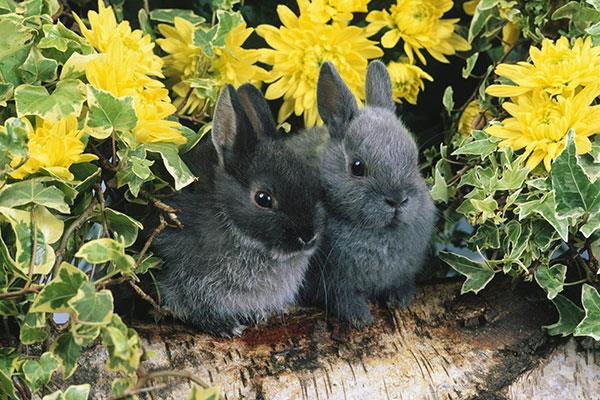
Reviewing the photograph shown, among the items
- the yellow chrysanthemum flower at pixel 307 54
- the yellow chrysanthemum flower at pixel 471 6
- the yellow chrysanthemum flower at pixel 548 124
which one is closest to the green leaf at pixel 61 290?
the yellow chrysanthemum flower at pixel 307 54

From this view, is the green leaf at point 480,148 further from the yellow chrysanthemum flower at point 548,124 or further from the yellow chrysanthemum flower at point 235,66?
the yellow chrysanthemum flower at point 235,66

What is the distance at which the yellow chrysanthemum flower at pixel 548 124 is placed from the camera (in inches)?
56.1

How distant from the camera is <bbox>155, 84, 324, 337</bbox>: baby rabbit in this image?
1.38 metres

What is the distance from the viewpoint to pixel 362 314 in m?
1.52

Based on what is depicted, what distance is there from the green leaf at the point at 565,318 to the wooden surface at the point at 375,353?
0.10 feet

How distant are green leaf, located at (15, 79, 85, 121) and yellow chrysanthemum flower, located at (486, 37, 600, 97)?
0.68 meters

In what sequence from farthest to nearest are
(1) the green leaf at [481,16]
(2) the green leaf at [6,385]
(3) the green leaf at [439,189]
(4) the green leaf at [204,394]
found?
(1) the green leaf at [481,16] → (3) the green leaf at [439,189] → (2) the green leaf at [6,385] → (4) the green leaf at [204,394]

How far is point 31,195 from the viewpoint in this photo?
1.25 m

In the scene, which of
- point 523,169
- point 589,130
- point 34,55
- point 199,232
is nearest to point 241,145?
point 199,232

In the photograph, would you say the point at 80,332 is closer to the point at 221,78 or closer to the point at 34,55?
the point at 34,55

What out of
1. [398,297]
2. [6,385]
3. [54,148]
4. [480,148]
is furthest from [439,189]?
[6,385]

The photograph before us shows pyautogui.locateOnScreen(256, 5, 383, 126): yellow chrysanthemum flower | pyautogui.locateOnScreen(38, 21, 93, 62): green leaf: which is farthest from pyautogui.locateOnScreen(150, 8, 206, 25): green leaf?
pyautogui.locateOnScreen(38, 21, 93, 62): green leaf

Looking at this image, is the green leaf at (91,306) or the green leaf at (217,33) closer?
the green leaf at (91,306)

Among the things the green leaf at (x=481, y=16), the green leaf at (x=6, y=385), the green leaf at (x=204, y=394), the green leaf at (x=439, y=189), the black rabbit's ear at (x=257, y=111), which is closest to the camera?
the green leaf at (x=204, y=394)
